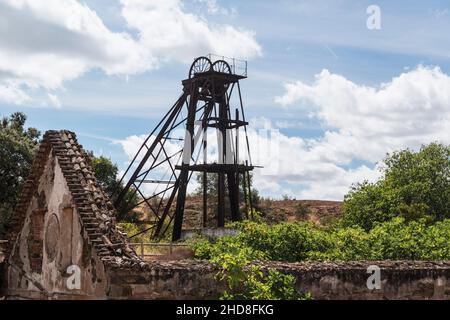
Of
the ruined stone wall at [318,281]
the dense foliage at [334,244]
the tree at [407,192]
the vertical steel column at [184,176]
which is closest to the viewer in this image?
the ruined stone wall at [318,281]

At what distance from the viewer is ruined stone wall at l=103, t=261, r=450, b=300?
11.1 m

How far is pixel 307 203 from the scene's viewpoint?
6912cm

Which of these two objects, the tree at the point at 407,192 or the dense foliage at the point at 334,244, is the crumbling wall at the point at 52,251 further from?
the tree at the point at 407,192

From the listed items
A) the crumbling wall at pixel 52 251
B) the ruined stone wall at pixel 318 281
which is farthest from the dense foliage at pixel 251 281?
the crumbling wall at pixel 52 251

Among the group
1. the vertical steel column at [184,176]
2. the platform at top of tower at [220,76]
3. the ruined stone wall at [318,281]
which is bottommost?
the ruined stone wall at [318,281]

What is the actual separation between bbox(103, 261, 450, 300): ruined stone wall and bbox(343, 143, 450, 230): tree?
16.6 meters

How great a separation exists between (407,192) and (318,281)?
25293 millimetres

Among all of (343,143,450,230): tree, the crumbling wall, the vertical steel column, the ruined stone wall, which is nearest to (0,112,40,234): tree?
the vertical steel column

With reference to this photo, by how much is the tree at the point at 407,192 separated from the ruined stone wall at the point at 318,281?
1661 cm

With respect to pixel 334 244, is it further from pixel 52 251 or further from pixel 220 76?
pixel 220 76

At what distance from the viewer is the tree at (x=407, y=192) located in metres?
32.6

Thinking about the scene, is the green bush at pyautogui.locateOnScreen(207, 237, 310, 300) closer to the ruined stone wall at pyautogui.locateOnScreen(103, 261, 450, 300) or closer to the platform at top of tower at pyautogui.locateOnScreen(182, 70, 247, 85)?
the ruined stone wall at pyautogui.locateOnScreen(103, 261, 450, 300)
